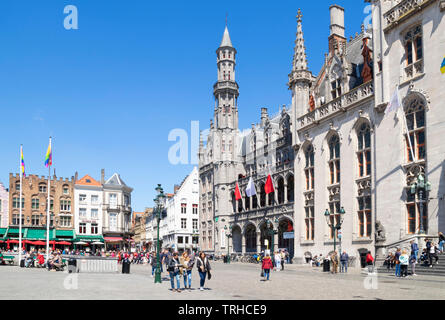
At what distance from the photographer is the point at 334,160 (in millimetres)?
40688

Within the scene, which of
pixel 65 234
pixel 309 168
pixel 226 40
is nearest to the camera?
pixel 309 168

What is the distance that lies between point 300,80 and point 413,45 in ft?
50.0

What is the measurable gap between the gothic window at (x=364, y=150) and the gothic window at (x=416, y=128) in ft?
14.2

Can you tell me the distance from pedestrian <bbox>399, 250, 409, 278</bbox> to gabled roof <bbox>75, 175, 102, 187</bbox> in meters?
65.7

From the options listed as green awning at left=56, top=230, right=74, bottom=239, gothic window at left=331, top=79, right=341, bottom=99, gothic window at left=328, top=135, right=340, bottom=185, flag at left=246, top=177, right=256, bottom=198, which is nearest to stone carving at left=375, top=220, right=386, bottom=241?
gothic window at left=328, top=135, right=340, bottom=185

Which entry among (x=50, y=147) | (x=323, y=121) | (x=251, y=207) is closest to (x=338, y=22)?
(x=323, y=121)

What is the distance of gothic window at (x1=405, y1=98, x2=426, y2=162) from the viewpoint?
1236 inches

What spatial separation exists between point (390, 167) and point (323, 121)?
9983 mm

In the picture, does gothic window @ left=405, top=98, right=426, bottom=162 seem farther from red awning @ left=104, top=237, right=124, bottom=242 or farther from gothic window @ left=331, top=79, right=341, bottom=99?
red awning @ left=104, top=237, right=124, bottom=242

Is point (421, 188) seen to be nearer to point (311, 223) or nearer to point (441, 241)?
point (441, 241)

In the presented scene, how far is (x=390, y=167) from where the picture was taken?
3356cm

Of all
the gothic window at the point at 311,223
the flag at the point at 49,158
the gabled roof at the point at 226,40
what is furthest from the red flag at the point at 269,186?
the gabled roof at the point at 226,40

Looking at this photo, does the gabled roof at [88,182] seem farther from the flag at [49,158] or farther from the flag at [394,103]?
the flag at [394,103]

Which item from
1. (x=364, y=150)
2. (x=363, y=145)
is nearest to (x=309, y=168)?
(x=363, y=145)
